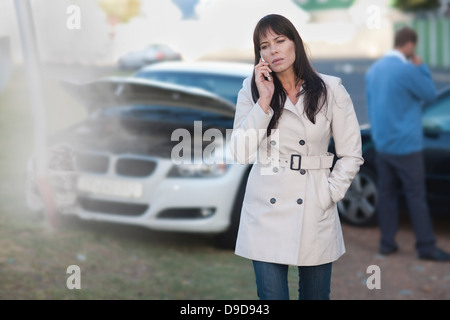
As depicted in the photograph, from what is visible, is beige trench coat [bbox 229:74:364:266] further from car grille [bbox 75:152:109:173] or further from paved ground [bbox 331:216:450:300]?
car grille [bbox 75:152:109:173]

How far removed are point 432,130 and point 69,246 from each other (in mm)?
3228

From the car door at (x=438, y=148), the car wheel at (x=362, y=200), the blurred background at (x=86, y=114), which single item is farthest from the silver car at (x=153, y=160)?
the car door at (x=438, y=148)

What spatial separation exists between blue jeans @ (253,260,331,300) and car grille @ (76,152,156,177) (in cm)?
273

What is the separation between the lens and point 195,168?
5.76 m

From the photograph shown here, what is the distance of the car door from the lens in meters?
6.64

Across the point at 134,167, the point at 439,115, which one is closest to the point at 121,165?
the point at 134,167

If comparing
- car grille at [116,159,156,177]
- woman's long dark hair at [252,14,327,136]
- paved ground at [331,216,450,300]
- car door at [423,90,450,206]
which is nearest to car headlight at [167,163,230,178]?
car grille at [116,159,156,177]

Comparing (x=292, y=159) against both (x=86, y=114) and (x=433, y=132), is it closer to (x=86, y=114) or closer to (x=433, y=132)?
(x=86, y=114)

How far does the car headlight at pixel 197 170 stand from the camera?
573 centimetres

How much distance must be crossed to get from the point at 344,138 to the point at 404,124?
125 inches

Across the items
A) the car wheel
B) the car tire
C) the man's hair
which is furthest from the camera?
the car wheel

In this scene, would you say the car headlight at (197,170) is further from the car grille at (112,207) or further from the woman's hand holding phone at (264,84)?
the woman's hand holding phone at (264,84)

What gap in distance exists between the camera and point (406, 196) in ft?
20.5
